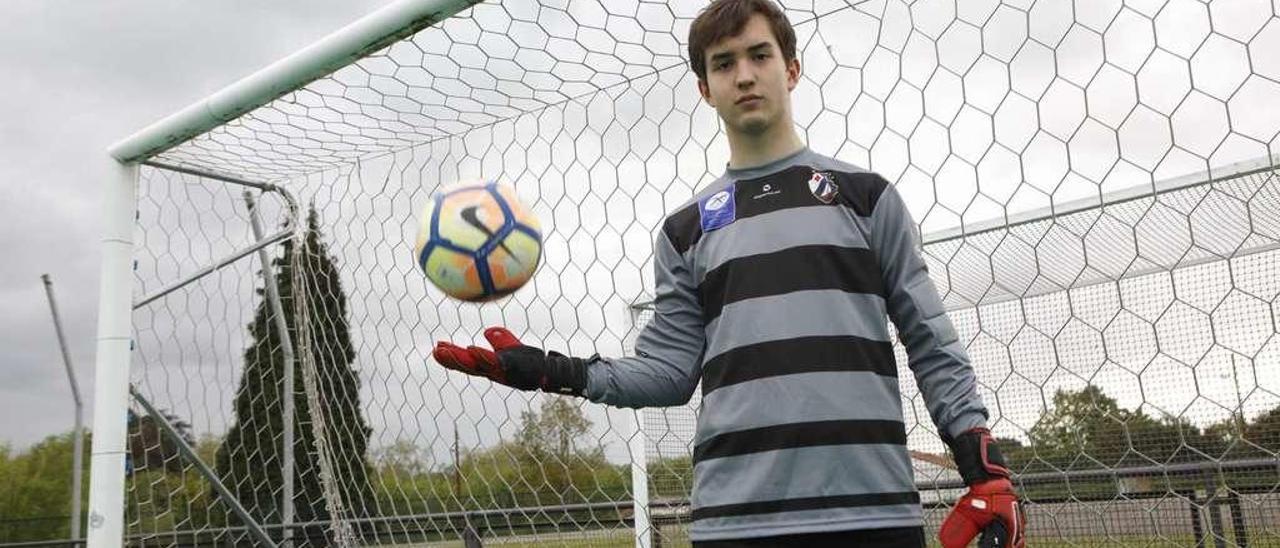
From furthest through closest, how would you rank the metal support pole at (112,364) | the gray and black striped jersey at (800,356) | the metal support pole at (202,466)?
the metal support pole at (202,466), the metal support pole at (112,364), the gray and black striped jersey at (800,356)

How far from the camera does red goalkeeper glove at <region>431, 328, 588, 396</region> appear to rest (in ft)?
5.35

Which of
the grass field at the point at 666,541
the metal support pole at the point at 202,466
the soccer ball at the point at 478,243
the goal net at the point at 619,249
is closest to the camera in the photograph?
the soccer ball at the point at 478,243

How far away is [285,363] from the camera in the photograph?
430cm

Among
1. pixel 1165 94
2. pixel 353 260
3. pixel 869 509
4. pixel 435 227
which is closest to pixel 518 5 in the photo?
pixel 435 227

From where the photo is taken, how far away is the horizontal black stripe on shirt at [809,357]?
1529mm

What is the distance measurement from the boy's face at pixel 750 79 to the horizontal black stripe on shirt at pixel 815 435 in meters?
0.47

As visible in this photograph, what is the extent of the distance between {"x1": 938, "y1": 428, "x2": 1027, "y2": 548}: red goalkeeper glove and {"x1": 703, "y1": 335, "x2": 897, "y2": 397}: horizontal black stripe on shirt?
179mm

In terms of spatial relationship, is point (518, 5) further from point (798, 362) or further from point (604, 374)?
point (798, 362)

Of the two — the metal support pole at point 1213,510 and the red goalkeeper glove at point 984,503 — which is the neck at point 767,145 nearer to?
the red goalkeeper glove at point 984,503

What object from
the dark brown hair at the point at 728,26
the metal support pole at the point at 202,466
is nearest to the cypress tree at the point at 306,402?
the metal support pole at the point at 202,466

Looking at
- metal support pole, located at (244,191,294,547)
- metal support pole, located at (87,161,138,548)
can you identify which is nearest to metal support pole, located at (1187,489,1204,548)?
metal support pole, located at (244,191,294,547)

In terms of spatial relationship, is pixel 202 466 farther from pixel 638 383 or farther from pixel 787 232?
pixel 787 232

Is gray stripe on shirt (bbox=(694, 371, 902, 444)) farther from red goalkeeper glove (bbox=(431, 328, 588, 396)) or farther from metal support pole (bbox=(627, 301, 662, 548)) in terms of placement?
metal support pole (bbox=(627, 301, 662, 548))

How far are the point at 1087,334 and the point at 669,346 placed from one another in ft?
10.5
